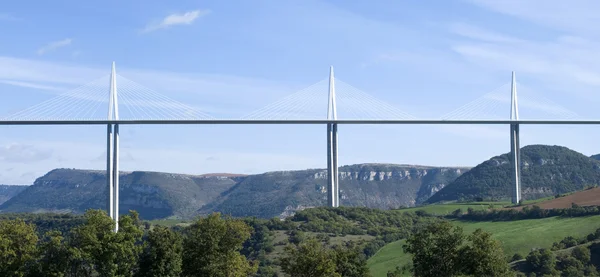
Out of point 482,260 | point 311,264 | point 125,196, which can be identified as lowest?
point 311,264

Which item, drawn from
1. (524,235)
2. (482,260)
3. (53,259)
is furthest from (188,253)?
(524,235)

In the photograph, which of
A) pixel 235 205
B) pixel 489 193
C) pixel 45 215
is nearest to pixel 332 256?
pixel 45 215

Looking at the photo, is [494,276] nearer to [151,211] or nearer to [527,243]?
[527,243]

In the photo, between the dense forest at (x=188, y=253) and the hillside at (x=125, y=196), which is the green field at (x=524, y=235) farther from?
the hillside at (x=125, y=196)

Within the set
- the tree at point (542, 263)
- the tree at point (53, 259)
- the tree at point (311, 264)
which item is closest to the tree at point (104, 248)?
the tree at point (53, 259)

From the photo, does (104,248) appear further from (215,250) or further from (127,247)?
(215,250)

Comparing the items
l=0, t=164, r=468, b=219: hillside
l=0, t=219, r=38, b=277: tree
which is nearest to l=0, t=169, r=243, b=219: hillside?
l=0, t=164, r=468, b=219: hillside
